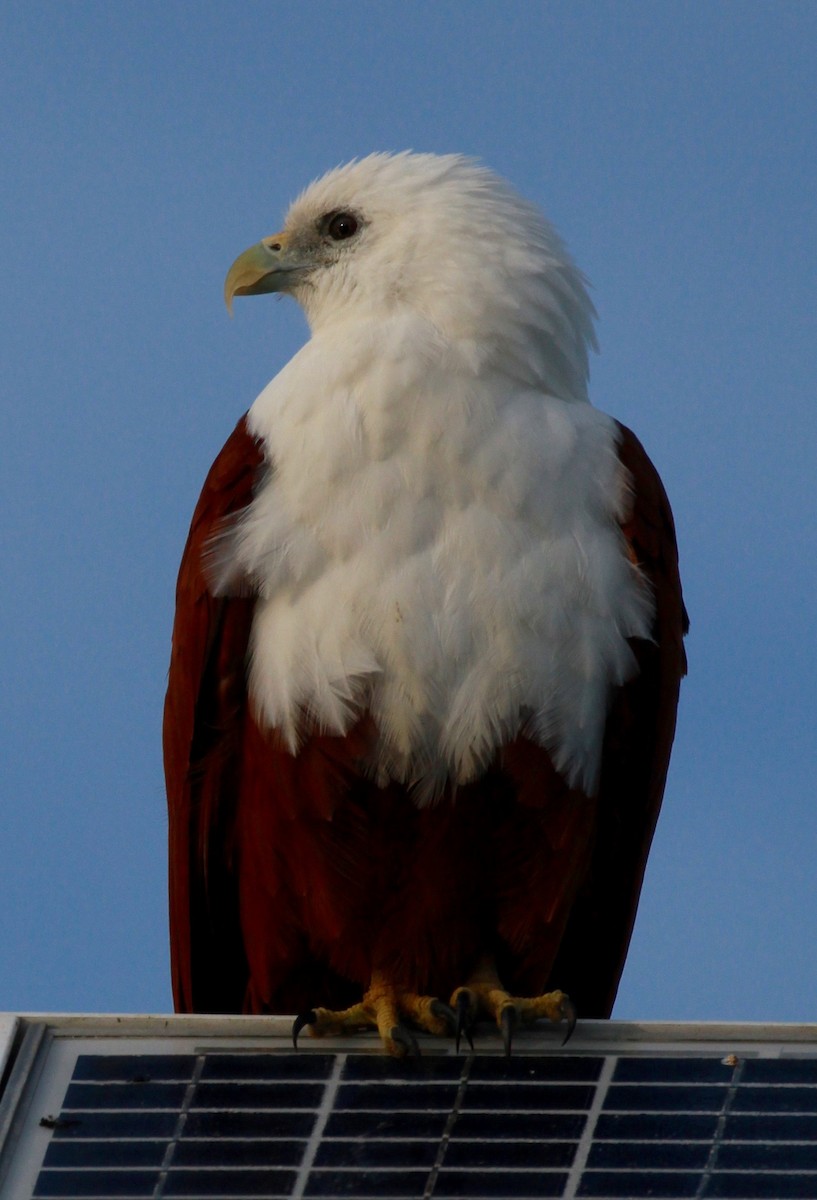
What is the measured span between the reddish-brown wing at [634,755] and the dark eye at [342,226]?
1.26m

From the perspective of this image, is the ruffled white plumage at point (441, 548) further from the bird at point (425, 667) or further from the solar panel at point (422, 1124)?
the solar panel at point (422, 1124)

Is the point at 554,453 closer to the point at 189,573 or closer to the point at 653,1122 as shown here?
the point at 189,573

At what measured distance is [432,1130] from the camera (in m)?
4.19

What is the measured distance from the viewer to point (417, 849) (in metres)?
5.72

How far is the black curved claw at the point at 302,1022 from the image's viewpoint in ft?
15.2

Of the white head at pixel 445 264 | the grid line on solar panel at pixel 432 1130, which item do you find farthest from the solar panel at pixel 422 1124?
the white head at pixel 445 264

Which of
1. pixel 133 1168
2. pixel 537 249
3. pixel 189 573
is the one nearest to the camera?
pixel 133 1168

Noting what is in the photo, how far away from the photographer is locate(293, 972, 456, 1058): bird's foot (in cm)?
528

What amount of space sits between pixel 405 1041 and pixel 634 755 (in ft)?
4.98

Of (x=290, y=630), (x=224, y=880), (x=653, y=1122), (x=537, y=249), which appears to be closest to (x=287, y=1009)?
(x=224, y=880)

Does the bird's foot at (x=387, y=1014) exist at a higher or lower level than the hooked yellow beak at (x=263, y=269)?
lower

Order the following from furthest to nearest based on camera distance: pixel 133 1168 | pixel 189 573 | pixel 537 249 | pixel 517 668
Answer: pixel 537 249
pixel 189 573
pixel 517 668
pixel 133 1168

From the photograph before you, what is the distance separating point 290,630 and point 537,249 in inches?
63.7

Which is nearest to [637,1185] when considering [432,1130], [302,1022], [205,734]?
[432,1130]
